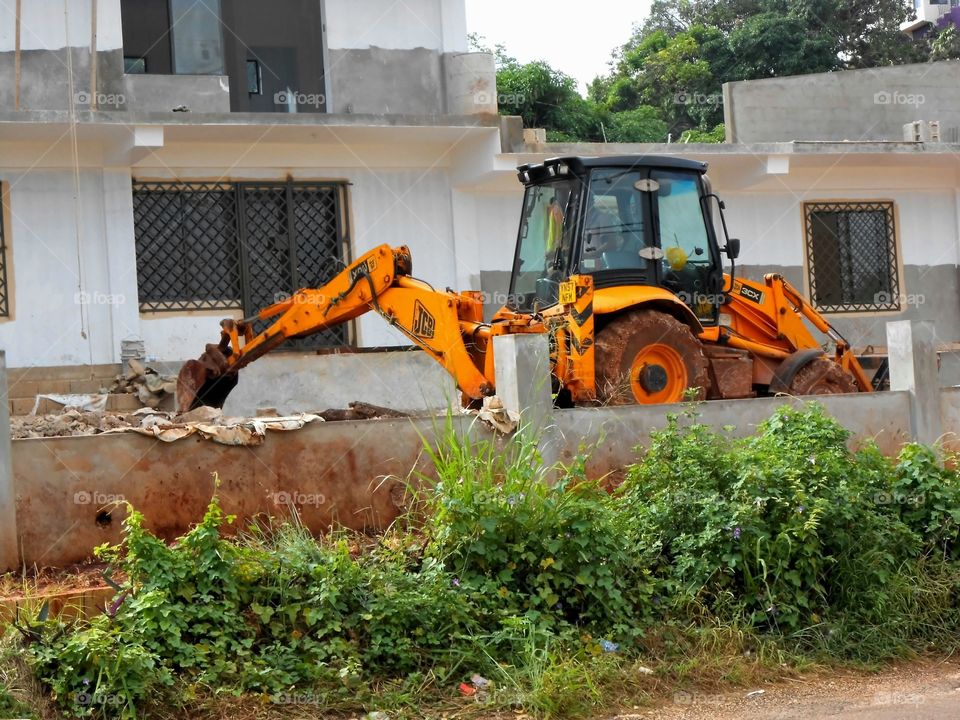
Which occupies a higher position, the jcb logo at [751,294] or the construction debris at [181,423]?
the jcb logo at [751,294]

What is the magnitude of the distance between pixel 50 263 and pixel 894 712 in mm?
11483

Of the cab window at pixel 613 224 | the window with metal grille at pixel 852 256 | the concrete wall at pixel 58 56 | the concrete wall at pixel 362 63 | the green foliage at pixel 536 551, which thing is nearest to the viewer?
the green foliage at pixel 536 551

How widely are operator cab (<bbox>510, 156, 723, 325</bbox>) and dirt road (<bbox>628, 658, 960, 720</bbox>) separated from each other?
183 inches

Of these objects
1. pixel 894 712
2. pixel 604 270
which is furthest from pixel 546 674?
pixel 604 270

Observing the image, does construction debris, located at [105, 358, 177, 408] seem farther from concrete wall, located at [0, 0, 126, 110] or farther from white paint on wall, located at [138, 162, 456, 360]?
concrete wall, located at [0, 0, 126, 110]

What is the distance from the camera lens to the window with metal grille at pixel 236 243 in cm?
1557

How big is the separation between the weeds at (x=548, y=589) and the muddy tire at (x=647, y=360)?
174cm

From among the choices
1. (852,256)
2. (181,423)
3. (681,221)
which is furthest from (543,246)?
(852,256)

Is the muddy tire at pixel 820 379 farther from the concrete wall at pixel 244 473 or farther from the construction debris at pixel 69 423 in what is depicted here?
the construction debris at pixel 69 423

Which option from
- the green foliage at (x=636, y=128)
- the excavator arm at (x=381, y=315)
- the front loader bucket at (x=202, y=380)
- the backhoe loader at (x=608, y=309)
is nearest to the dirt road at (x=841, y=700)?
the backhoe loader at (x=608, y=309)

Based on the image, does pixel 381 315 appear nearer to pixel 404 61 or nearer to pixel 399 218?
pixel 399 218

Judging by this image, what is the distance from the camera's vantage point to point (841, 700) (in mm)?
7129

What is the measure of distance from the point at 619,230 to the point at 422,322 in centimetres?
197

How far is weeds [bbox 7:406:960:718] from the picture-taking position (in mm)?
6742
